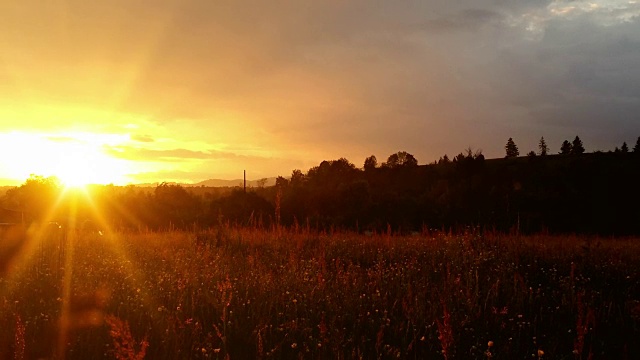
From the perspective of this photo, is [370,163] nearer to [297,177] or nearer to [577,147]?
[297,177]

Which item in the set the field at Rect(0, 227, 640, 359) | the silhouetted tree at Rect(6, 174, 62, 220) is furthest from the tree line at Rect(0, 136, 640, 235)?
the field at Rect(0, 227, 640, 359)

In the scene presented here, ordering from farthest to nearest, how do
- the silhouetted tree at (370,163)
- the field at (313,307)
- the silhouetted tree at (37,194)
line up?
the silhouetted tree at (370,163)
the silhouetted tree at (37,194)
the field at (313,307)

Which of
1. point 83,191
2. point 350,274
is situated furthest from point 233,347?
point 83,191

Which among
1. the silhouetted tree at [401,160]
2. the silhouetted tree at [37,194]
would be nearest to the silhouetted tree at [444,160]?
the silhouetted tree at [401,160]

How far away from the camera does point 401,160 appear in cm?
5866

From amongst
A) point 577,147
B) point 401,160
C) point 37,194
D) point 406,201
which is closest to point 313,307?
point 406,201

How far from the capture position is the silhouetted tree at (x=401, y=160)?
56866 mm

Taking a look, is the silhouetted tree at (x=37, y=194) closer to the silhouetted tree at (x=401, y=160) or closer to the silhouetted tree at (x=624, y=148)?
the silhouetted tree at (x=401, y=160)

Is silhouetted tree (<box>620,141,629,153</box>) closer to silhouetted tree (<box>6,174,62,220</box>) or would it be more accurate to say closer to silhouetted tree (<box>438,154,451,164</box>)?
silhouetted tree (<box>438,154,451,164</box>)

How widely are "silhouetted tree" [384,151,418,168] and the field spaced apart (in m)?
47.7

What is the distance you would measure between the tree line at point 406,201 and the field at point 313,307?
705 inches

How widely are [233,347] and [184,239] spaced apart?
749 cm

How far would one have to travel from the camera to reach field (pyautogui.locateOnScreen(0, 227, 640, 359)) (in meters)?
4.39

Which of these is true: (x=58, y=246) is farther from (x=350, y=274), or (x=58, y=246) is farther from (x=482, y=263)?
(x=482, y=263)
